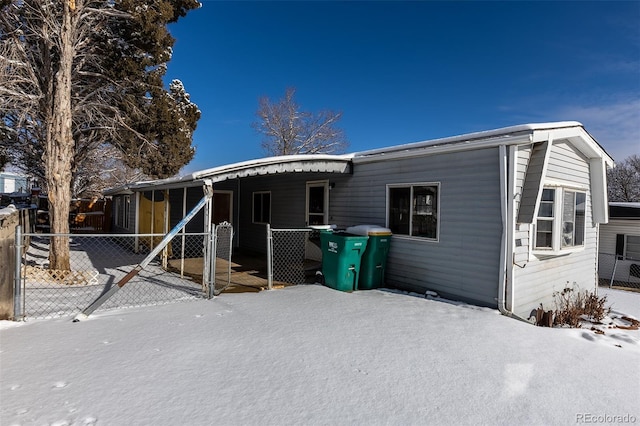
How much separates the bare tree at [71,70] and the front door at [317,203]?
5.67 metres

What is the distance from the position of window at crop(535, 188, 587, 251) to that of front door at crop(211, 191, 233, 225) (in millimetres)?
9683

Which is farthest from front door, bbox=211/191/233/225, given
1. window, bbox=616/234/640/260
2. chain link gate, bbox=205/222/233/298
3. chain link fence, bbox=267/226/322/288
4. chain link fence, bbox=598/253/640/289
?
window, bbox=616/234/640/260

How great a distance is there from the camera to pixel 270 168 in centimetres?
716

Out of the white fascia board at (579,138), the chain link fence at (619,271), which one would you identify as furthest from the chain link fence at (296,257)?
the chain link fence at (619,271)

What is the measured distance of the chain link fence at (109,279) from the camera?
510 cm

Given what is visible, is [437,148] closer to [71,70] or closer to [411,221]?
[411,221]

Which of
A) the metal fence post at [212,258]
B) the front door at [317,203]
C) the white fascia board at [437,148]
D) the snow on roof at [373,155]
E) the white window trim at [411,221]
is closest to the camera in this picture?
the white fascia board at [437,148]

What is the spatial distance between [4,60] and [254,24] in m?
9.65

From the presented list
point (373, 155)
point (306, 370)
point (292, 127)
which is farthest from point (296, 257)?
point (292, 127)

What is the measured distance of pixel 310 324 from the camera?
4.46 m

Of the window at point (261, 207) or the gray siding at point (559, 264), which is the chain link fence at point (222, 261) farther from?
the gray siding at point (559, 264)

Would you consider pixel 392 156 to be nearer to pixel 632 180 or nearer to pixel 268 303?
pixel 268 303

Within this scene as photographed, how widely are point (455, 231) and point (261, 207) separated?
727 cm

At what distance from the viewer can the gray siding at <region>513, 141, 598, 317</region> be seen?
5.82 metres
